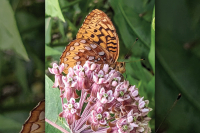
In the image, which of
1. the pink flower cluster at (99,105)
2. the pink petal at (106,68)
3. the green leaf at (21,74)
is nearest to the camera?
the pink flower cluster at (99,105)

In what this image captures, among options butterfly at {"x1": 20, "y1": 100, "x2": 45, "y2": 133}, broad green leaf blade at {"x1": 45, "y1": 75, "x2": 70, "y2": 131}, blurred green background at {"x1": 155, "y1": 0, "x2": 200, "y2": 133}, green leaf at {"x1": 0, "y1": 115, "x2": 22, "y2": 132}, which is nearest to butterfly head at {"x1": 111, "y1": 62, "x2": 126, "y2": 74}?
blurred green background at {"x1": 155, "y1": 0, "x2": 200, "y2": 133}

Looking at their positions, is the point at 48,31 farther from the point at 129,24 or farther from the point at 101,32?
the point at 129,24

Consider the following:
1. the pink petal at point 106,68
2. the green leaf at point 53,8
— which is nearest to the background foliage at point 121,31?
the green leaf at point 53,8

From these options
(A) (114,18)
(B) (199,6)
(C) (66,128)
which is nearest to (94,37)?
(A) (114,18)

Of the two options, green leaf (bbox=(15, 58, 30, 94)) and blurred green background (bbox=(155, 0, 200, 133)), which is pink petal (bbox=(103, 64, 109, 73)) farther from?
green leaf (bbox=(15, 58, 30, 94))

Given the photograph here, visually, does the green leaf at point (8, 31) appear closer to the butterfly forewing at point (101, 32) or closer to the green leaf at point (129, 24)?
the butterfly forewing at point (101, 32)

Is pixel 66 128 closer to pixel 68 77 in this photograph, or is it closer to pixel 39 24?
pixel 68 77
